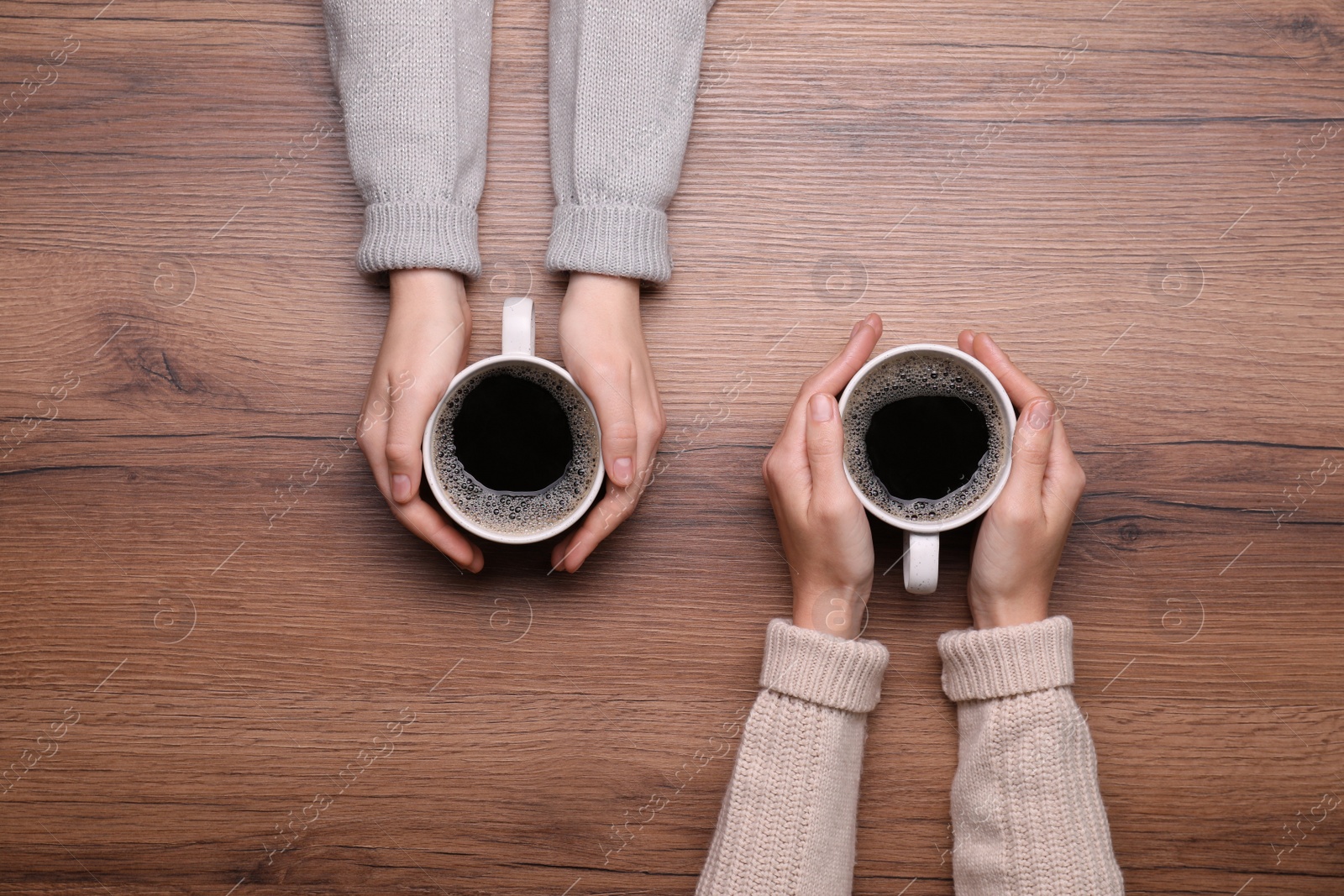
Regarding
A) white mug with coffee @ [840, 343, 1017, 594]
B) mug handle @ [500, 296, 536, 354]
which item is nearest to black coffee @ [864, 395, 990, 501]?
white mug with coffee @ [840, 343, 1017, 594]

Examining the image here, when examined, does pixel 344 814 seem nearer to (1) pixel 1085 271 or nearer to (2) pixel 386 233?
(2) pixel 386 233

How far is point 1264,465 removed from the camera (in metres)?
0.89

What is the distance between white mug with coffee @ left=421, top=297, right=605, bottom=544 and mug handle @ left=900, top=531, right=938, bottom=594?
0.30m

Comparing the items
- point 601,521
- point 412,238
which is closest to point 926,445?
point 601,521

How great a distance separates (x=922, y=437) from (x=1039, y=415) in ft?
0.36

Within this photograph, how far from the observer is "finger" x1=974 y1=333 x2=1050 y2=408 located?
2.70 ft

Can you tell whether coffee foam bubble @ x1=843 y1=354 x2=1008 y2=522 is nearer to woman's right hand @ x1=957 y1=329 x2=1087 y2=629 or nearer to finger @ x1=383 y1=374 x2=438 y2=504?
woman's right hand @ x1=957 y1=329 x2=1087 y2=629

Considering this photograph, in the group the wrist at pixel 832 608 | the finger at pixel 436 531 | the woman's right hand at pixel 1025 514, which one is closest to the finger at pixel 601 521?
the finger at pixel 436 531

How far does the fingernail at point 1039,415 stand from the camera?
0.79 meters

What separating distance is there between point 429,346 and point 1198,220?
32.9 inches

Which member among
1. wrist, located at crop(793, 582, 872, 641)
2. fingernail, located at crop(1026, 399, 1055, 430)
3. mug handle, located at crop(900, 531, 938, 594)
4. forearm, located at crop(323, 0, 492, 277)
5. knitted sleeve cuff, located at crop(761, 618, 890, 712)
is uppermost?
forearm, located at crop(323, 0, 492, 277)

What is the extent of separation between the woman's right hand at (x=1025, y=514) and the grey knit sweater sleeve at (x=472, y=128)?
38 centimetres

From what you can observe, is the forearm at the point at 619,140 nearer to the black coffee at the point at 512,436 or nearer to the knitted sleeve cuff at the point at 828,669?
the black coffee at the point at 512,436

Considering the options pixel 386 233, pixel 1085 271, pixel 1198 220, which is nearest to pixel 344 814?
pixel 386 233
